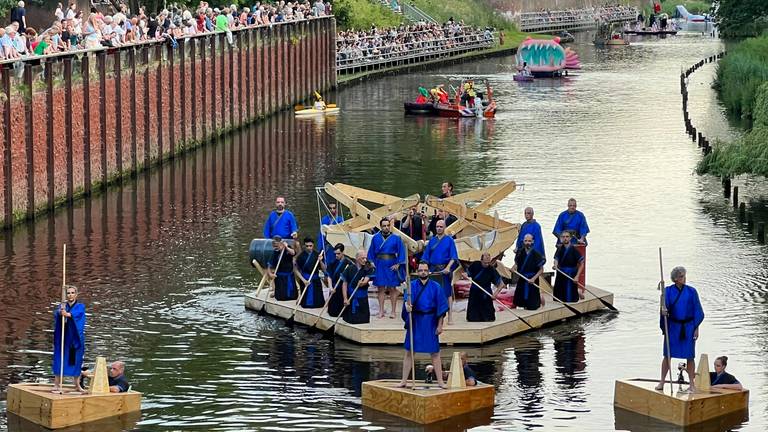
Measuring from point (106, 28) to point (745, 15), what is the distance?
241 ft

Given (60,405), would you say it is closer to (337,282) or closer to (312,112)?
(337,282)

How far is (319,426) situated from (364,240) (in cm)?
874

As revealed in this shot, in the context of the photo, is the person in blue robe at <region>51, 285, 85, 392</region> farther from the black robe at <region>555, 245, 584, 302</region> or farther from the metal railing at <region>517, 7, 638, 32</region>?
the metal railing at <region>517, 7, 638, 32</region>

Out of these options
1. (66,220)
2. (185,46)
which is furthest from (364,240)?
(185,46)

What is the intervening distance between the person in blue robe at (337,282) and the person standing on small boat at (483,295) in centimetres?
253

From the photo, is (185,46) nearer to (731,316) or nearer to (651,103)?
(651,103)

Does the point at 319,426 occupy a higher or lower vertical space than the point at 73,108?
lower

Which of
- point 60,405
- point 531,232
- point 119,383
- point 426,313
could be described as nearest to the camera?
point 60,405

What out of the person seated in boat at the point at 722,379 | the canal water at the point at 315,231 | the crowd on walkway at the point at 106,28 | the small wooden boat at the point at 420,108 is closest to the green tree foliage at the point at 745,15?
the canal water at the point at 315,231

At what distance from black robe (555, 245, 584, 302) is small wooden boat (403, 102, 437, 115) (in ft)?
164

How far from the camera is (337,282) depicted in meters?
37.2

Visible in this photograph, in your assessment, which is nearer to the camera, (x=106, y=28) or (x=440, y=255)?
(x=440, y=255)

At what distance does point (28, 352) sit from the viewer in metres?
36.2

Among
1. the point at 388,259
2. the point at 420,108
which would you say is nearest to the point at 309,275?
Result: the point at 388,259
